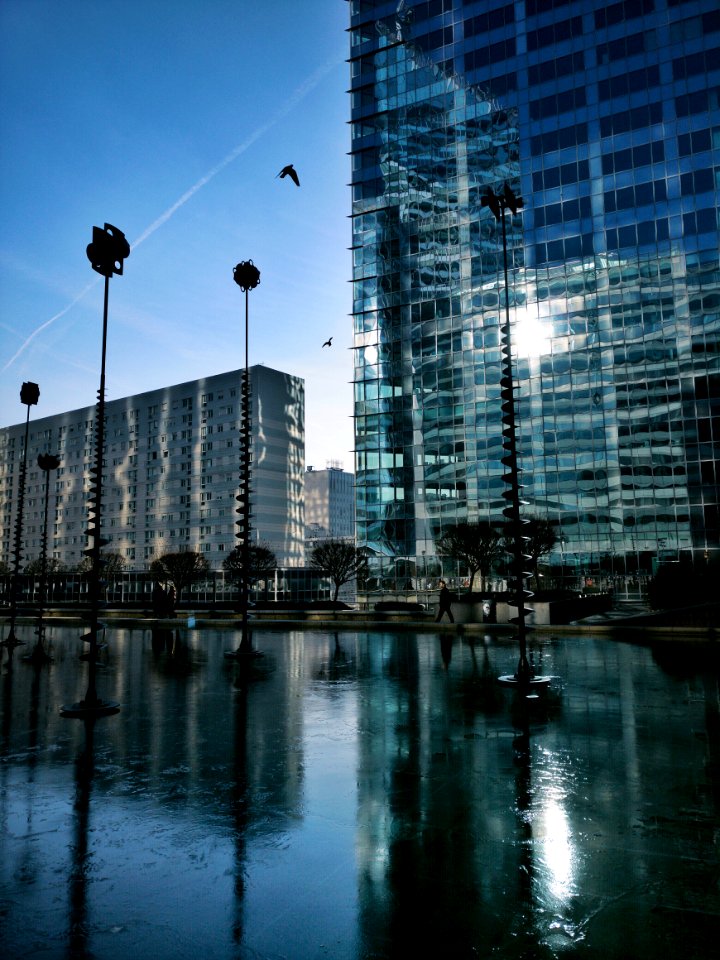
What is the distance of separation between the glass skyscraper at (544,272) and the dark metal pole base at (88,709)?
52.5 metres

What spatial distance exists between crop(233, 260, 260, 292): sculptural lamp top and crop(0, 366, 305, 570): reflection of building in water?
89.1 metres

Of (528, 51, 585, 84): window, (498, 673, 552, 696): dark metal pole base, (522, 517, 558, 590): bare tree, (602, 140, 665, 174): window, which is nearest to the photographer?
(498, 673, 552, 696): dark metal pole base

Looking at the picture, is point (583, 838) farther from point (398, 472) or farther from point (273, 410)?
point (273, 410)

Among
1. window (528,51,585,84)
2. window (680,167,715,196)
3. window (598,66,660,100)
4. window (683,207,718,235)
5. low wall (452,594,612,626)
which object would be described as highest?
window (528,51,585,84)

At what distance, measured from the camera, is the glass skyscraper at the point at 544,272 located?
56.5 meters

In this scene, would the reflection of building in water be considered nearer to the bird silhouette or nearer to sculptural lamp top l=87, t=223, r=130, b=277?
the bird silhouette

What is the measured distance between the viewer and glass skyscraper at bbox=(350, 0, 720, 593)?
56.5 m

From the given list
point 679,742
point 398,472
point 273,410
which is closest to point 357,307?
point 398,472

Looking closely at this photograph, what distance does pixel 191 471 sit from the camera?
119 meters

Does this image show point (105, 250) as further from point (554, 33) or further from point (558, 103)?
point (554, 33)

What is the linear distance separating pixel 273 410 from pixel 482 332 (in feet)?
199

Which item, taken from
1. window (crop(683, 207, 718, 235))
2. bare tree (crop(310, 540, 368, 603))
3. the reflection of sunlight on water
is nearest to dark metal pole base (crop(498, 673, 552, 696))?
the reflection of sunlight on water

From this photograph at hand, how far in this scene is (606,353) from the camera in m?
59.7

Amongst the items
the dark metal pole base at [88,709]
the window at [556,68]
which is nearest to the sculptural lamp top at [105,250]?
the dark metal pole base at [88,709]
